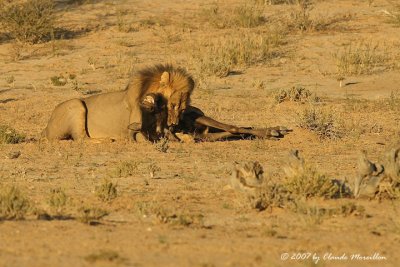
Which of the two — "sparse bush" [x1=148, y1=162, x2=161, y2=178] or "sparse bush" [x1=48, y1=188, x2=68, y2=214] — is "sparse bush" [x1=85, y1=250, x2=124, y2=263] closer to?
"sparse bush" [x1=48, y1=188, x2=68, y2=214]

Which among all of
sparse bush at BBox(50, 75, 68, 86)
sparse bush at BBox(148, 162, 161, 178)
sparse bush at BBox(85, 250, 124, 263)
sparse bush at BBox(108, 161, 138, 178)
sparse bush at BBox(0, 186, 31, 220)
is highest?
sparse bush at BBox(85, 250, 124, 263)

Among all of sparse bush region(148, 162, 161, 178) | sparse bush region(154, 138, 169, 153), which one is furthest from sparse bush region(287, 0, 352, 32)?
sparse bush region(148, 162, 161, 178)

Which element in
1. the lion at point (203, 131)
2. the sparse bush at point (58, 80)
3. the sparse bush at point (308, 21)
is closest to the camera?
the lion at point (203, 131)

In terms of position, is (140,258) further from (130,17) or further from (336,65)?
(130,17)

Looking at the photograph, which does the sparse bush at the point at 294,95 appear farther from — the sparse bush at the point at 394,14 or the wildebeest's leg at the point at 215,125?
the sparse bush at the point at 394,14

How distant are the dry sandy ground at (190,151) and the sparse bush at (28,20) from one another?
36 centimetres

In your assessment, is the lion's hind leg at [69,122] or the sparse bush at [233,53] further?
the sparse bush at [233,53]

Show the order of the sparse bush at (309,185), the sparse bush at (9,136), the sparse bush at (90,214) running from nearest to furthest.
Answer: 1. the sparse bush at (90,214)
2. the sparse bush at (309,185)
3. the sparse bush at (9,136)

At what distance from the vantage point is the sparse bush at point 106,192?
8820 mm

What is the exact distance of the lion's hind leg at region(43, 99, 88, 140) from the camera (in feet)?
43.6

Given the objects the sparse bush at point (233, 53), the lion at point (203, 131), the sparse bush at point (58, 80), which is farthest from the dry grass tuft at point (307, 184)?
the sparse bush at point (233, 53)

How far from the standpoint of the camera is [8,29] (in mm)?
22453

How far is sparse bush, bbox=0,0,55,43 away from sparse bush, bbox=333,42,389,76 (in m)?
6.66

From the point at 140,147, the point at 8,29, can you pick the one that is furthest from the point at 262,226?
the point at 8,29
